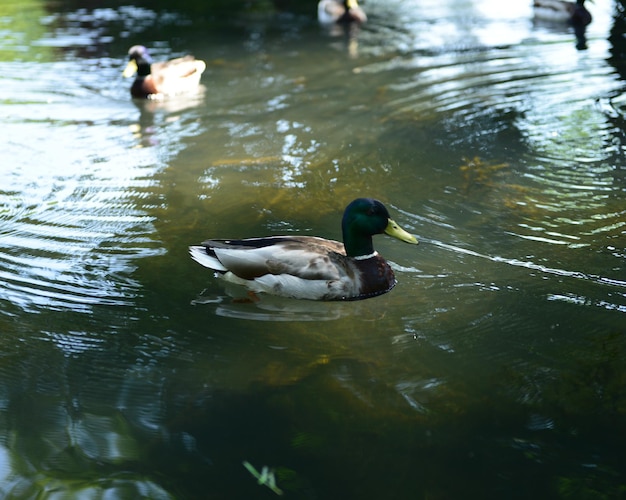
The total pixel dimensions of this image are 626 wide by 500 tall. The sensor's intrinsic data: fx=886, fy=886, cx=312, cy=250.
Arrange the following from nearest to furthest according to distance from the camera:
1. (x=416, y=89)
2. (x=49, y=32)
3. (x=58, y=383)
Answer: (x=58, y=383)
(x=416, y=89)
(x=49, y=32)

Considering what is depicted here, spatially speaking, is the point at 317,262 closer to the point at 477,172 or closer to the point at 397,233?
the point at 397,233

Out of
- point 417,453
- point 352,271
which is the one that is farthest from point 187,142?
point 417,453

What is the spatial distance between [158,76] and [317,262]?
6006 mm

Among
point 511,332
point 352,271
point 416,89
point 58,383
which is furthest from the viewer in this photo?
point 416,89

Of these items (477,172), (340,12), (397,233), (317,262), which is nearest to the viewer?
(317,262)

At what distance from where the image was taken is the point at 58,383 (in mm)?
4969

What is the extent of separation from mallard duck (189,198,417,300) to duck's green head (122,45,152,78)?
5.72m

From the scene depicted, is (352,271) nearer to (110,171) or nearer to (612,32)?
(110,171)

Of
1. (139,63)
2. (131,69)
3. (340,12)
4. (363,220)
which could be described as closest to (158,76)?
(139,63)

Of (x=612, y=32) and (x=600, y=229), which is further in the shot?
(x=612, y=32)

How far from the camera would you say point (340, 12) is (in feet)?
49.1

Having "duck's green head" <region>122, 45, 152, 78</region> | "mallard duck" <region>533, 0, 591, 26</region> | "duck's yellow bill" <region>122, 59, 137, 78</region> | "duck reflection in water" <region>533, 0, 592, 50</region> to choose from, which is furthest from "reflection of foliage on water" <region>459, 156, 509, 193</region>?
"mallard duck" <region>533, 0, 591, 26</region>

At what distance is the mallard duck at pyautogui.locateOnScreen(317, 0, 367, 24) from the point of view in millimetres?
14883

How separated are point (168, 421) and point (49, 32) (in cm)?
1147
